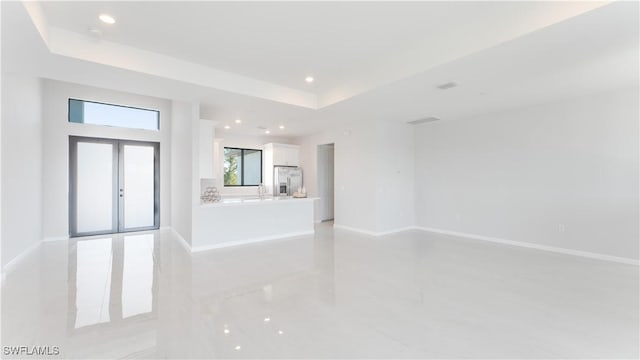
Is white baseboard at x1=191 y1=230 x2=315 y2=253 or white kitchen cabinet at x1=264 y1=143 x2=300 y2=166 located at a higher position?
white kitchen cabinet at x1=264 y1=143 x2=300 y2=166

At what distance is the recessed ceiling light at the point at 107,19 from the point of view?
2756 millimetres

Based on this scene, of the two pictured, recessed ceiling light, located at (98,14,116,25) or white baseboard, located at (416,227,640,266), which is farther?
white baseboard, located at (416,227,640,266)

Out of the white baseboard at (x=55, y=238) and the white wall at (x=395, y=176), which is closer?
the white baseboard at (x=55, y=238)

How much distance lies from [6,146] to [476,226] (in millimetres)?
8039

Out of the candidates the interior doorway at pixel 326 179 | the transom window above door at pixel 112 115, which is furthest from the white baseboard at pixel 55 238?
the interior doorway at pixel 326 179

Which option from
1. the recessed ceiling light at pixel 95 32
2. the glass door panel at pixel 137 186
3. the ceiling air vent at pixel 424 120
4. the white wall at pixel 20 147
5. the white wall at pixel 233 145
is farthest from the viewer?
the white wall at pixel 233 145

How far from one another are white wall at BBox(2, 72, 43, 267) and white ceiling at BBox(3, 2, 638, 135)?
1.16 metres

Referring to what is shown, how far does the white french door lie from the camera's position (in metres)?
5.89

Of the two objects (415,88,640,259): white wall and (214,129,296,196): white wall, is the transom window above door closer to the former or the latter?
(214,129,296,196): white wall

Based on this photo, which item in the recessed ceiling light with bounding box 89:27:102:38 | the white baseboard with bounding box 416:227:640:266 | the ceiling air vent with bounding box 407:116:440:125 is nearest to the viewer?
the recessed ceiling light with bounding box 89:27:102:38

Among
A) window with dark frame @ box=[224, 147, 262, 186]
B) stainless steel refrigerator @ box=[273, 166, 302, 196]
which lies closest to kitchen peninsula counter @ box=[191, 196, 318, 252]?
stainless steel refrigerator @ box=[273, 166, 302, 196]

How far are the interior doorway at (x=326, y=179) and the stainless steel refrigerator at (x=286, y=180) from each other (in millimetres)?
663

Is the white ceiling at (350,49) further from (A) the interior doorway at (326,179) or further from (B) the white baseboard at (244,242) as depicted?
→ (A) the interior doorway at (326,179)

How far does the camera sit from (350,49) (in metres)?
3.43
